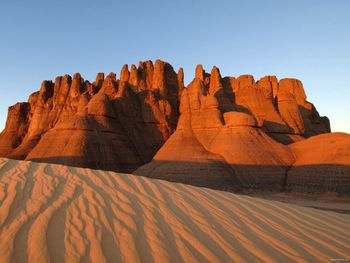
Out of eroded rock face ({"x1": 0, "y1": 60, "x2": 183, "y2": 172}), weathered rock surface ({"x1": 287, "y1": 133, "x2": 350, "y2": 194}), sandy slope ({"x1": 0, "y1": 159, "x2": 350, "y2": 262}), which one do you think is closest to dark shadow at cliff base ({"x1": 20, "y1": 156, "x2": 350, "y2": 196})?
weathered rock surface ({"x1": 287, "y1": 133, "x2": 350, "y2": 194})

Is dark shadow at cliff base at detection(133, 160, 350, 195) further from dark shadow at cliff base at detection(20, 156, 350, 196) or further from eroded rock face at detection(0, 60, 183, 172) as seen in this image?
eroded rock face at detection(0, 60, 183, 172)

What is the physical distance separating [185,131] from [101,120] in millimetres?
Answer: 9620

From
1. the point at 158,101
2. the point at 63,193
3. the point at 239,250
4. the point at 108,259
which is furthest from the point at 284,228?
the point at 158,101

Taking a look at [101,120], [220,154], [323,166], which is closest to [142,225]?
[323,166]

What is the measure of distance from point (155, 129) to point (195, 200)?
3024 cm

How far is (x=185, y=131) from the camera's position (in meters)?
27.9

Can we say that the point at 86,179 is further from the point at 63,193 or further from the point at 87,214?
the point at 87,214

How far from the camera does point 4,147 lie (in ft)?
145

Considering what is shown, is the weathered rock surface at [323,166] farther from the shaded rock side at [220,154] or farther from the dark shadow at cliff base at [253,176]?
the shaded rock side at [220,154]

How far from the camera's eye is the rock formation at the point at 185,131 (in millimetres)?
22188

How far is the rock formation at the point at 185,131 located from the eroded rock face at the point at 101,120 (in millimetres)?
114

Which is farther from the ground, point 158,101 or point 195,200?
point 158,101

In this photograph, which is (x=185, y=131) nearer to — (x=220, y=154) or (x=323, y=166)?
(x=220, y=154)

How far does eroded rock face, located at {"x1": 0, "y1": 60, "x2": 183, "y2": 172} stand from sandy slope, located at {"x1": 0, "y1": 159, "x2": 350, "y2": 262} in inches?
939
